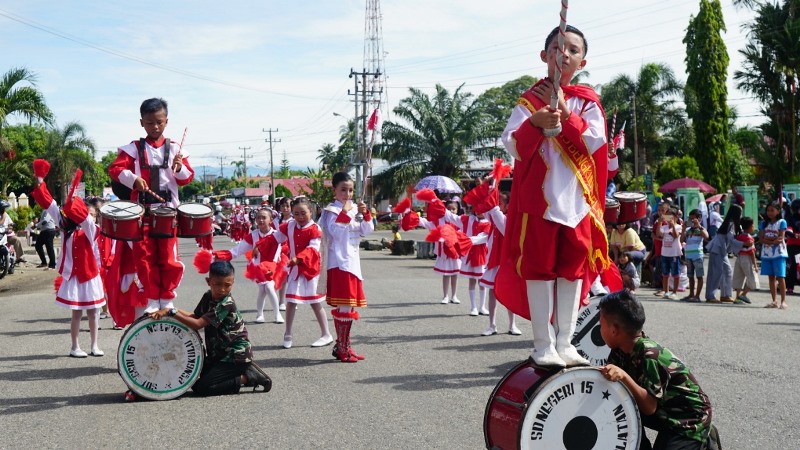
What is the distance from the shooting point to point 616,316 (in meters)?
4.38

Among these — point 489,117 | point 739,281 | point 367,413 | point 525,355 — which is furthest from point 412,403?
point 489,117

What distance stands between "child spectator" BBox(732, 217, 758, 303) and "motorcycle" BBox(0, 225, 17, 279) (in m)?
16.4

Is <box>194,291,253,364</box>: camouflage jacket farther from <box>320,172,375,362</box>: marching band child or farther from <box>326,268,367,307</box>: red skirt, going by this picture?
<box>326,268,367,307</box>: red skirt

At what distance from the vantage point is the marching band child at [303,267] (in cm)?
968

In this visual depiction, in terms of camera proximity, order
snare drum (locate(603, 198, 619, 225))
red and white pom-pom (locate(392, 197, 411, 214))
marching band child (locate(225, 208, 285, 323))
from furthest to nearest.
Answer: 1. marching band child (locate(225, 208, 285, 323))
2. red and white pom-pom (locate(392, 197, 411, 214))
3. snare drum (locate(603, 198, 619, 225))

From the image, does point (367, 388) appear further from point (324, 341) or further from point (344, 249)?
point (324, 341)

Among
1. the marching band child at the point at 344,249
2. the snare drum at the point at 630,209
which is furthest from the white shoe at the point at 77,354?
the snare drum at the point at 630,209

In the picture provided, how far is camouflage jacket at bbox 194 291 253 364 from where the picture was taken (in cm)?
716

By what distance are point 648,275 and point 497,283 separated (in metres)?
→ 13.4

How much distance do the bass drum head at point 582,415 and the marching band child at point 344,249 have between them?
4813 millimetres

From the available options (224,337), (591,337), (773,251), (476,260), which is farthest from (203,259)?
(773,251)

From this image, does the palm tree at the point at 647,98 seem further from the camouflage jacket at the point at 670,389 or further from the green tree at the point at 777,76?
the camouflage jacket at the point at 670,389

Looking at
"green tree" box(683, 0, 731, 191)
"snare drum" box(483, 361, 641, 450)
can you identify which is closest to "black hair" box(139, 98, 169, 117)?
"snare drum" box(483, 361, 641, 450)

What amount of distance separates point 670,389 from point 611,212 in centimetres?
274
